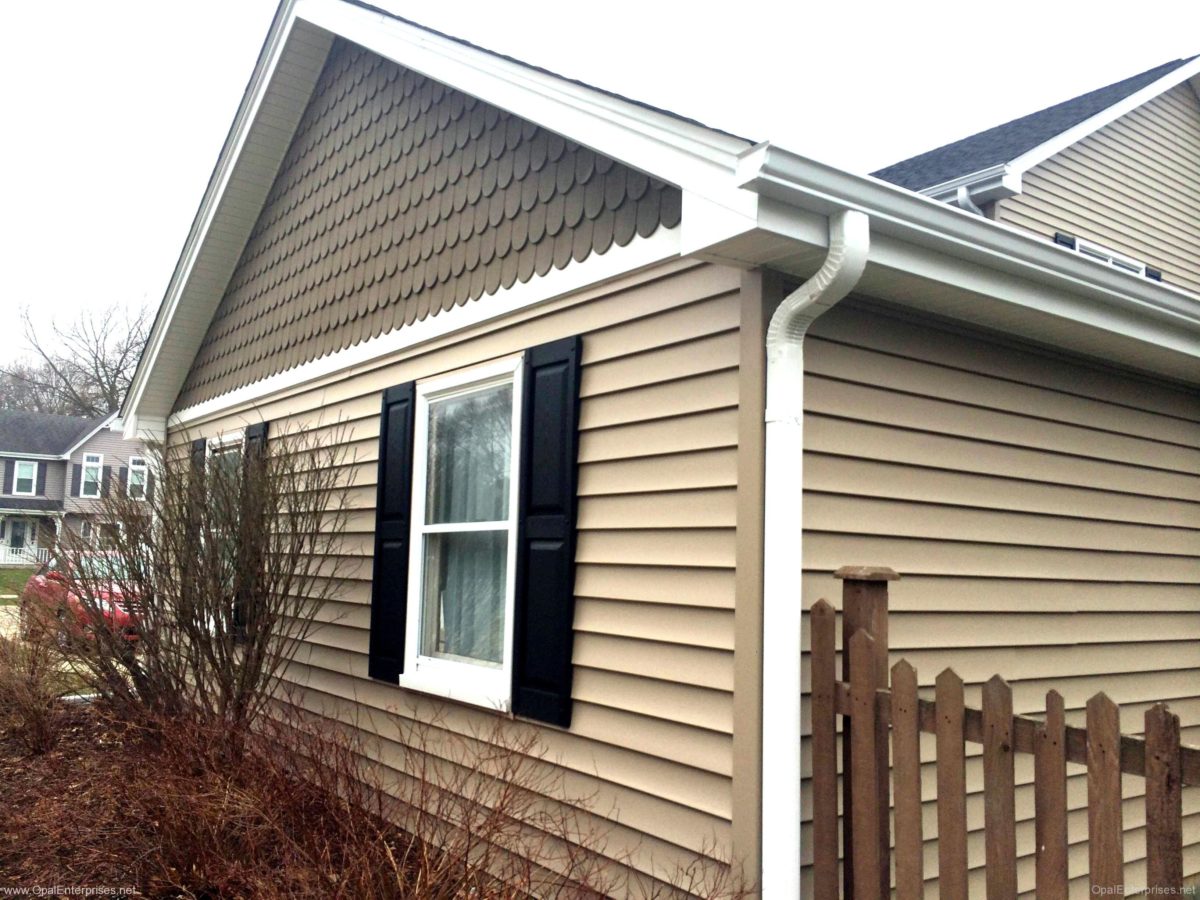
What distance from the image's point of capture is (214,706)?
6.39m

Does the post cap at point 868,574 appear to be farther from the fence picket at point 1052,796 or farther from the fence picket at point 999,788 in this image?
the fence picket at point 1052,796

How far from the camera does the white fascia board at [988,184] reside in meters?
6.68

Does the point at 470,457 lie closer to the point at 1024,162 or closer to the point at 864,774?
the point at 864,774

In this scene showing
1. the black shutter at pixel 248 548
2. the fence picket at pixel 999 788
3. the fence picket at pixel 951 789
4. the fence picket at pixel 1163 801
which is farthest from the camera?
the black shutter at pixel 248 548

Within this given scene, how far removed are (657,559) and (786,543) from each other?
24.9 inches

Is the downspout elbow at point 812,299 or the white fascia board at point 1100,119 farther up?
the white fascia board at point 1100,119

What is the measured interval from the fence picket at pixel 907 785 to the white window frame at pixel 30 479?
41.6 meters

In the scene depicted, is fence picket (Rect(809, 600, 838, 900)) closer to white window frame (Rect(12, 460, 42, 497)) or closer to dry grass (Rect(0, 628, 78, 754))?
dry grass (Rect(0, 628, 78, 754))

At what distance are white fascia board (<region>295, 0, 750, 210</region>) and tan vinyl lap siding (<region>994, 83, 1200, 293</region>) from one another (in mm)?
4184

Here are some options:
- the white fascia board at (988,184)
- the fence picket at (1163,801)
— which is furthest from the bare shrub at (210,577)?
the fence picket at (1163,801)

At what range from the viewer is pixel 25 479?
38031 mm

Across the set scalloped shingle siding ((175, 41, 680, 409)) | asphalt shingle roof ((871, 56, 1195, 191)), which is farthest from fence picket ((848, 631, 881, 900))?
asphalt shingle roof ((871, 56, 1195, 191))

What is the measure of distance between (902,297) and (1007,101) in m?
36.5

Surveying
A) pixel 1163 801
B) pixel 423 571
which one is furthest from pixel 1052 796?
pixel 423 571
